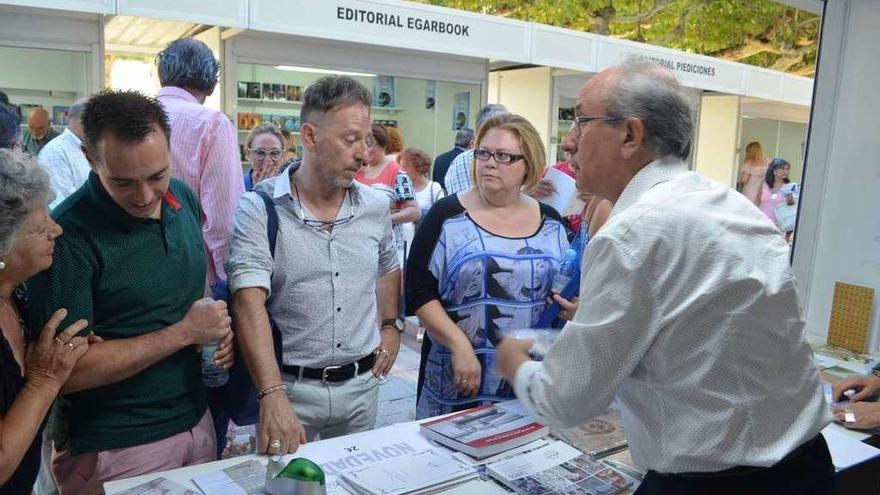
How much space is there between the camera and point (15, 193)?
4.61 ft

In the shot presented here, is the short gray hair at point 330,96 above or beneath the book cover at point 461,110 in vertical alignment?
beneath

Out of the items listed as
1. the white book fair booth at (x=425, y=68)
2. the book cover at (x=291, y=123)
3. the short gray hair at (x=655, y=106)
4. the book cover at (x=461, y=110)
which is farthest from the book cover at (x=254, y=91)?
the short gray hair at (x=655, y=106)

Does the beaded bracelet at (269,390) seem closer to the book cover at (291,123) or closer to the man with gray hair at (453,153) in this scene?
the man with gray hair at (453,153)

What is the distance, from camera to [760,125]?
12.0 m

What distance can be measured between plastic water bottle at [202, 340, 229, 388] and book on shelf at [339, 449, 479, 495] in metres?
0.49

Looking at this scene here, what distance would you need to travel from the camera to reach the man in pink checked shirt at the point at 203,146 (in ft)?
9.05

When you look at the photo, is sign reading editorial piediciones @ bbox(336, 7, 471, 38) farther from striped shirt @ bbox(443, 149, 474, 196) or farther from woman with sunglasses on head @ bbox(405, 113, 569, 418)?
woman with sunglasses on head @ bbox(405, 113, 569, 418)

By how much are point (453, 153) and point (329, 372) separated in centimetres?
470

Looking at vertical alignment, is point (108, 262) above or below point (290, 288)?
above

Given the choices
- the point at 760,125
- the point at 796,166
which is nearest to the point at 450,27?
the point at 760,125

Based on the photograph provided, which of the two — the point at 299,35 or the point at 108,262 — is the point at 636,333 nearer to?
the point at 108,262

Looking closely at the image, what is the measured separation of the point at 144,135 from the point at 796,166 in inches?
562

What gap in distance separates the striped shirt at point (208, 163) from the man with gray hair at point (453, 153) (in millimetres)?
3501

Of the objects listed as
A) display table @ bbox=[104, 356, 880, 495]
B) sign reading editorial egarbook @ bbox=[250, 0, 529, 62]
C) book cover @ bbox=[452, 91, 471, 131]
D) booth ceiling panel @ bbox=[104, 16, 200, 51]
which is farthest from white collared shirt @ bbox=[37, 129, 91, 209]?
book cover @ bbox=[452, 91, 471, 131]
